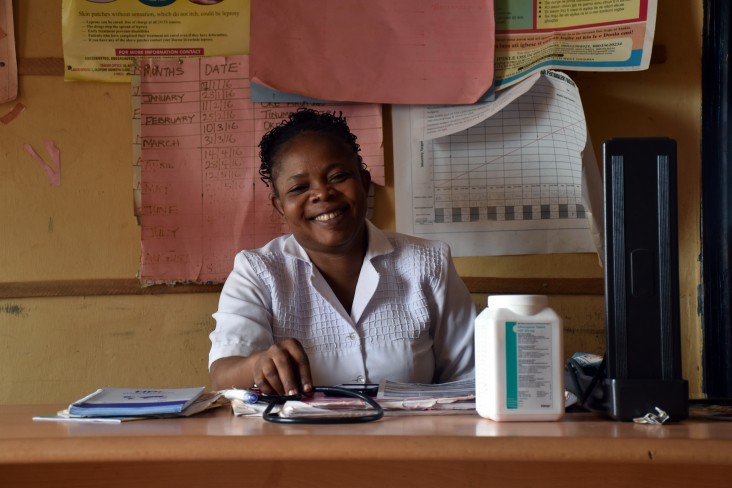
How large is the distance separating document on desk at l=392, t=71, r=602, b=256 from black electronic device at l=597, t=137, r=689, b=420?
951 mm

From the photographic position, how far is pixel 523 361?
2.90ft

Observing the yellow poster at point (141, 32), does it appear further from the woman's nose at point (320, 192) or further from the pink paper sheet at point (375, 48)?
the woman's nose at point (320, 192)

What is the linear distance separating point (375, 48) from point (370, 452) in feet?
Answer: 4.47

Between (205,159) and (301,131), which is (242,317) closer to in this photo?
(301,131)

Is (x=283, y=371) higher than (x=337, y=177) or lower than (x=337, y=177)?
lower

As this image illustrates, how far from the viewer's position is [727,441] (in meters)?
0.73

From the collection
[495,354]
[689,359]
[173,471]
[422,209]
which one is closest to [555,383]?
[495,354]

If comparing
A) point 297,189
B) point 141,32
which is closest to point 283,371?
point 297,189

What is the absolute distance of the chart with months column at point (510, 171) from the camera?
190 cm

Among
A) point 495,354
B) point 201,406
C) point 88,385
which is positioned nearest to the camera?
point 495,354

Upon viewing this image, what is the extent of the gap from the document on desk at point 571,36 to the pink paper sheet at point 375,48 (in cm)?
5

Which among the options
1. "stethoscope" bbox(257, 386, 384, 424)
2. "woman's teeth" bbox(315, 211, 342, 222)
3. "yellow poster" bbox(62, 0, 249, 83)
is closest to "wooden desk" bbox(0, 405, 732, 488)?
"stethoscope" bbox(257, 386, 384, 424)

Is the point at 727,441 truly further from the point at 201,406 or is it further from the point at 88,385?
the point at 88,385

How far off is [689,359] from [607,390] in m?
1.12
